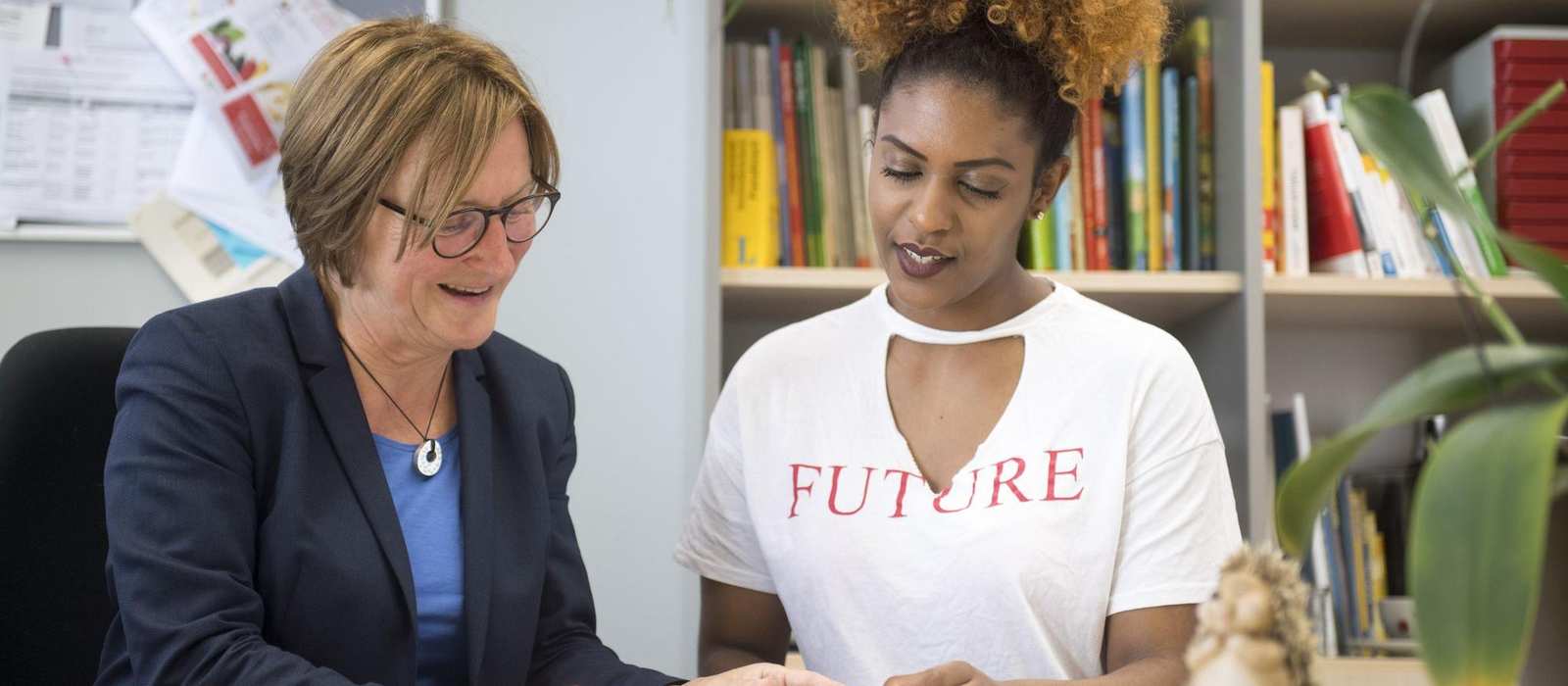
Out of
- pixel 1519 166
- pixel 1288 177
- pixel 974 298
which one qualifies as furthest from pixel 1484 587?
pixel 1519 166

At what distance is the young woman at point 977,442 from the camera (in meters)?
1.26

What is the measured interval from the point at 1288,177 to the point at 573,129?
1.02 metres

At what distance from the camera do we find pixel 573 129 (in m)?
2.01

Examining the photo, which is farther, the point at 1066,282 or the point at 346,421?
the point at 1066,282

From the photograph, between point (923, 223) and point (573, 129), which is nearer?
point (923, 223)

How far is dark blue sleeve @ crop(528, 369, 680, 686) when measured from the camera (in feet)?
4.15

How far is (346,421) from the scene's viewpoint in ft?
3.85

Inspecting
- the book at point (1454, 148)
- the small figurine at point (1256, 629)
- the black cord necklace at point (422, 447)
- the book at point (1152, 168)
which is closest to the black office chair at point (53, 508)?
the black cord necklace at point (422, 447)

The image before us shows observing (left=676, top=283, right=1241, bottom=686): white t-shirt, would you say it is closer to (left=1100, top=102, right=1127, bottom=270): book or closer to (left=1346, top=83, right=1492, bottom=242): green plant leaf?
(left=1100, top=102, right=1127, bottom=270): book

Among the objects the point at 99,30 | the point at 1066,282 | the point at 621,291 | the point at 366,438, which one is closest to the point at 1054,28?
the point at 1066,282

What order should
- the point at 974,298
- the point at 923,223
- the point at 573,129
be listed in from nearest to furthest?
the point at 923,223, the point at 974,298, the point at 573,129

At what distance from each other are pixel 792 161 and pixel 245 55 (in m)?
0.78

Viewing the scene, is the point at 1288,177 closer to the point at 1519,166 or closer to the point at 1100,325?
the point at 1519,166

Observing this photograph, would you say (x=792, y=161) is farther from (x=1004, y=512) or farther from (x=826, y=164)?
(x=1004, y=512)
